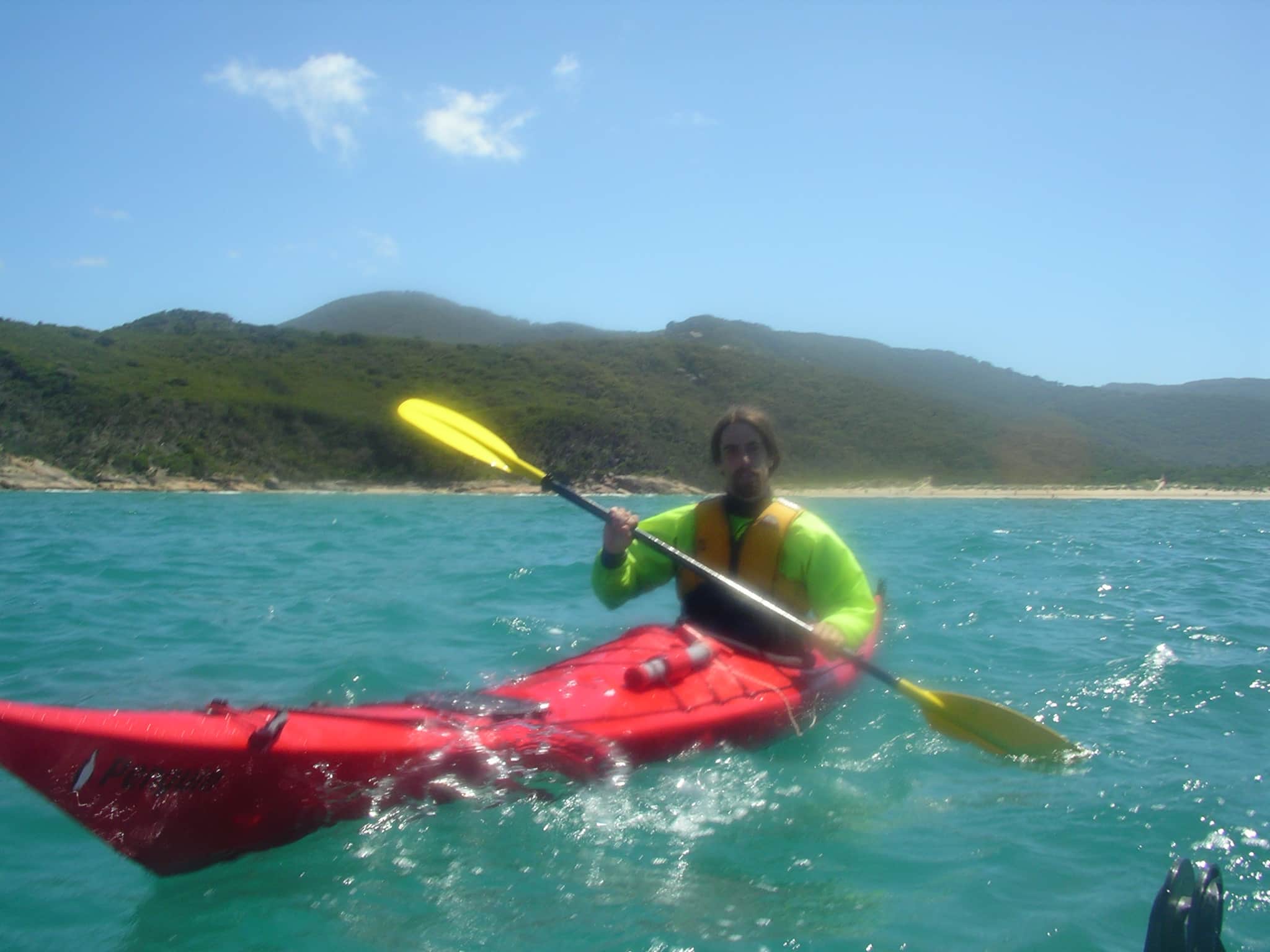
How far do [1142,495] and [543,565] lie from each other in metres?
29.6

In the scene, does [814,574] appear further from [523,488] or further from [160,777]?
[523,488]

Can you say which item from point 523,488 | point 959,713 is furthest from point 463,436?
point 523,488

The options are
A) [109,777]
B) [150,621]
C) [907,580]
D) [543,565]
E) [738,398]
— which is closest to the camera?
[109,777]

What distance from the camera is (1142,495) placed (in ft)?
108

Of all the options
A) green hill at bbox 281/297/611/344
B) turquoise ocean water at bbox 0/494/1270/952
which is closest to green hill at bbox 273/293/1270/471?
green hill at bbox 281/297/611/344

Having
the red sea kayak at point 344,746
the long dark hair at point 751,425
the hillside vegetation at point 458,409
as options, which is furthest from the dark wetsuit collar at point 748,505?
the hillside vegetation at point 458,409

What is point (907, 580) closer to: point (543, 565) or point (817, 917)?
point (543, 565)

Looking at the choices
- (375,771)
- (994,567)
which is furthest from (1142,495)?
(375,771)

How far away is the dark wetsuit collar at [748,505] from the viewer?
13.8 ft

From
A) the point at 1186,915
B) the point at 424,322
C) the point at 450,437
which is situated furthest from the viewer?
the point at 424,322

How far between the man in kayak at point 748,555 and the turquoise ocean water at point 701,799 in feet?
1.84

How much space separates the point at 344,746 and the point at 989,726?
240cm

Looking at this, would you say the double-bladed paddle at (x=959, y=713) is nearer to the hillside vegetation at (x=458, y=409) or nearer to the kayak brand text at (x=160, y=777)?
the kayak brand text at (x=160, y=777)

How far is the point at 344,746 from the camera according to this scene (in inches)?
111
